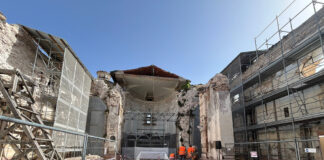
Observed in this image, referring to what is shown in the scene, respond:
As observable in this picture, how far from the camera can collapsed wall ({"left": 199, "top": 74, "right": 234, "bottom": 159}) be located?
42.7 ft

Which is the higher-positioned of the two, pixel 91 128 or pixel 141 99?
pixel 141 99

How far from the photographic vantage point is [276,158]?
12930 millimetres

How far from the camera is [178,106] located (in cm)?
2200

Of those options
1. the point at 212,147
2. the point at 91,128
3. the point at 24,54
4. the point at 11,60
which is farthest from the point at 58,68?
the point at 212,147

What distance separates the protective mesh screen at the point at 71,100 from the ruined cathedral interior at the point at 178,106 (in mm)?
57

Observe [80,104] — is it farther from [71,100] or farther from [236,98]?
[236,98]

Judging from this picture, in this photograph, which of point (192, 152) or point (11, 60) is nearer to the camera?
point (11, 60)

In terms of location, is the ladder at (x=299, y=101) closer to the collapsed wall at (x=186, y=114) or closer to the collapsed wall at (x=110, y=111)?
the collapsed wall at (x=186, y=114)

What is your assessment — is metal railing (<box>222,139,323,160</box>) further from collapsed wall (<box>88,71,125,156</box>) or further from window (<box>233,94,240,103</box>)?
collapsed wall (<box>88,71,125,156</box>)

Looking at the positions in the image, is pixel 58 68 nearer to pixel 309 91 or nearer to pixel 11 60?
pixel 11 60

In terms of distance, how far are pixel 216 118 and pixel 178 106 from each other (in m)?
8.52

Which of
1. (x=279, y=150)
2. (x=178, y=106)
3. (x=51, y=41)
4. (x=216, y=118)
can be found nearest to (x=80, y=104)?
(x=51, y=41)

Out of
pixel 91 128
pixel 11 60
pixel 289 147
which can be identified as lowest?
pixel 289 147

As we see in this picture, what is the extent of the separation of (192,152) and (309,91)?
7155 mm
